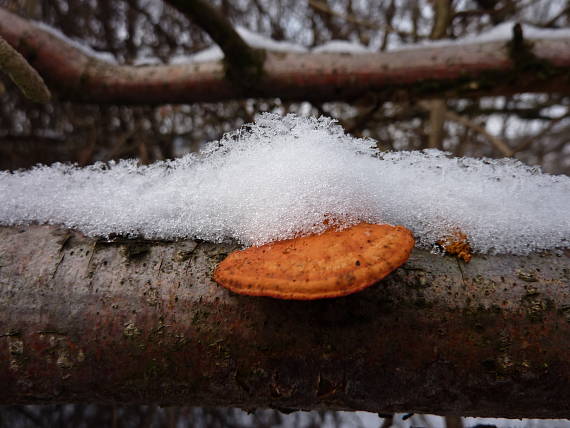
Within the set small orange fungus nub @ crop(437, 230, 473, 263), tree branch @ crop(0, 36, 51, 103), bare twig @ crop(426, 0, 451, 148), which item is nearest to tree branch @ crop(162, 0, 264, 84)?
tree branch @ crop(0, 36, 51, 103)

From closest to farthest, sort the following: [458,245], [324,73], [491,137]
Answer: [458,245], [324,73], [491,137]

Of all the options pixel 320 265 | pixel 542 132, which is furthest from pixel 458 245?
pixel 542 132

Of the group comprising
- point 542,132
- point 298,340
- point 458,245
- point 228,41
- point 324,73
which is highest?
point 228,41

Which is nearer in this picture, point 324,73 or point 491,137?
point 324,73

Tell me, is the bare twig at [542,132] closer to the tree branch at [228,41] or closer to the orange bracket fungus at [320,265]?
the tree branch at [228,41]

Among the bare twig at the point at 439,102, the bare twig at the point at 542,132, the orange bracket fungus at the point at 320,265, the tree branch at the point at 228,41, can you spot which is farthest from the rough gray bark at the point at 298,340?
the bare twig at the point at 439,102

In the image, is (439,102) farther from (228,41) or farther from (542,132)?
(228,41)
